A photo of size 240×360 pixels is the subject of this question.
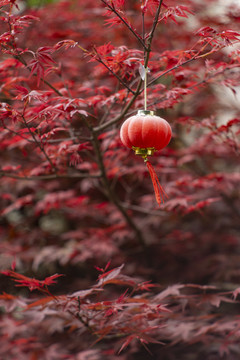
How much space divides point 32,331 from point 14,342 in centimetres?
47

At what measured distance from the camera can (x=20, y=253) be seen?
11.7ft

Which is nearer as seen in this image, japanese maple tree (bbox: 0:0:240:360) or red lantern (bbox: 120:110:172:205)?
red lantern (bbox: 120:110:172:205)

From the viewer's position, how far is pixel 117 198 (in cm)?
369

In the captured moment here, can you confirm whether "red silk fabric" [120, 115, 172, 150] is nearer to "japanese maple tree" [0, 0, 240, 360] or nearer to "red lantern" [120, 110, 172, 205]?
"red lantern" [120, 110, 172, 205]

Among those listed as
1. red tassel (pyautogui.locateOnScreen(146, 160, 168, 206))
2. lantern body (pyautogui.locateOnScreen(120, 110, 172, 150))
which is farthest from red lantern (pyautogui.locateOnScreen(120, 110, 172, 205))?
red tassel (pyautogui.locateOnScreen(146, 160, 168, 206))

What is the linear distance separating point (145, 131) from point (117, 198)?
2.18 meters

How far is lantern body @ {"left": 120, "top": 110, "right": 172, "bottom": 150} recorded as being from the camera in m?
1.56

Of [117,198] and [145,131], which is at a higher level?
[145,131]

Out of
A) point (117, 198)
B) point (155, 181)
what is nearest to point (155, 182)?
point (155, 181)

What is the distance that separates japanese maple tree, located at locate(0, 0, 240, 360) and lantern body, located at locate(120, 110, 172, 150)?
0.45 m

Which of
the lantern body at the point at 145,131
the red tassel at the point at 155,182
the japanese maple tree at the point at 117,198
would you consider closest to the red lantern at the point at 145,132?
the lantern body at the point at 145,131

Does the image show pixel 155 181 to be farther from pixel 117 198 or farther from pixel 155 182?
pixel 117 198

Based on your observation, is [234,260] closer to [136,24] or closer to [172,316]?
[172,316]

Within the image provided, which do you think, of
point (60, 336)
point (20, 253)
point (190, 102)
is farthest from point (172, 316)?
point (190, 102)
